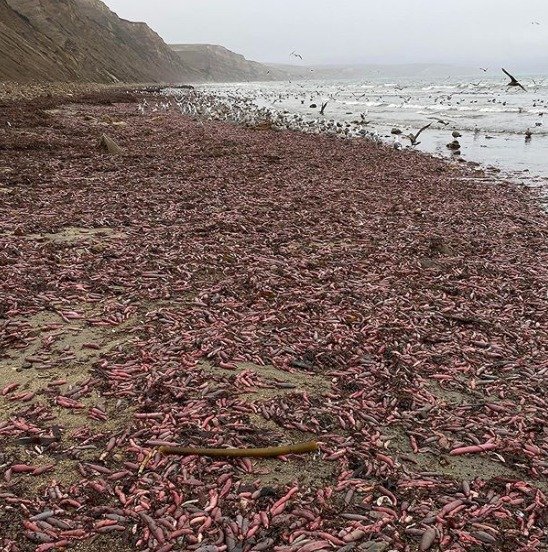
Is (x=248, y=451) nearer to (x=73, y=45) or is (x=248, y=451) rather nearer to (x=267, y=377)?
(x=267, y=377)

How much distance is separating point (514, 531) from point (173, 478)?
316 centimetres

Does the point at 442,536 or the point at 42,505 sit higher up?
the point at 42,505

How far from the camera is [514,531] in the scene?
4.33 metres

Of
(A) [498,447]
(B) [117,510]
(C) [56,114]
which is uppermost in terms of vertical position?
(C) [56,114]

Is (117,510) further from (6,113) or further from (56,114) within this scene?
(56,114)

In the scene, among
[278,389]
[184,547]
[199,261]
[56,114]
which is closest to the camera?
[184,547]

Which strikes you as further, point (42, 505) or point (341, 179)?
point (341, 179)

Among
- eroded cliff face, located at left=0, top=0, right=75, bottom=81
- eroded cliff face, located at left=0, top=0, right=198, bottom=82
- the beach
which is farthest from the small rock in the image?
eroded cliff face, located at left=0, top=0, right=75, bottom=81

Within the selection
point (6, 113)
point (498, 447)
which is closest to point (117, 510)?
point (498, 447)

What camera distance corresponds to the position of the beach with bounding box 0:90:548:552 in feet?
14.1

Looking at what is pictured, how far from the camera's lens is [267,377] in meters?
6.47

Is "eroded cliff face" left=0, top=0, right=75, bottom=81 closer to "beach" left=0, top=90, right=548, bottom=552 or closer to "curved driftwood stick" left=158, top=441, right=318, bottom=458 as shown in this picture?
"beach" left=0, top=90, right=548, bottom=552

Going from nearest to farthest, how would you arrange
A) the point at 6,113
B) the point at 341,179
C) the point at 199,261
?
the point at 199,261 < the point at 341,179 < the point at 6,113

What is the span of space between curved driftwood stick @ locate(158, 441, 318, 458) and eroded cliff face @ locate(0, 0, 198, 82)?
6255cm
